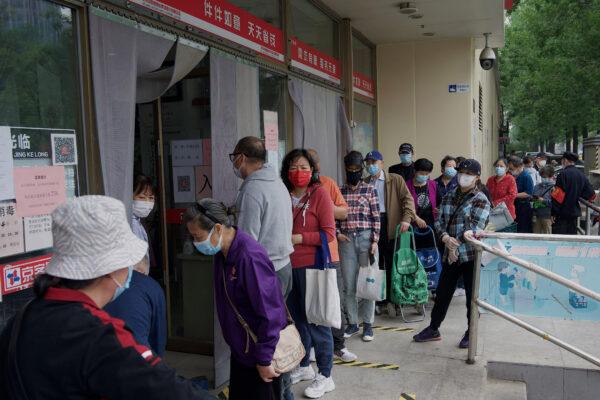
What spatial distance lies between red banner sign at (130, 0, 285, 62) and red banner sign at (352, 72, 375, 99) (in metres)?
2.64

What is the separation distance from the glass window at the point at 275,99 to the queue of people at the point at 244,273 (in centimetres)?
84

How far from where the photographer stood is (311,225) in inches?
149

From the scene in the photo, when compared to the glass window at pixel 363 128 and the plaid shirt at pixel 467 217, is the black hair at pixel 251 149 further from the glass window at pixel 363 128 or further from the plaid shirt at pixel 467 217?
the glass window at pixel 363 128

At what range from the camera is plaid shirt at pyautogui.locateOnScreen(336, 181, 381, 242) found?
4.68m

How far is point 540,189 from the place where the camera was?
8.62 meters

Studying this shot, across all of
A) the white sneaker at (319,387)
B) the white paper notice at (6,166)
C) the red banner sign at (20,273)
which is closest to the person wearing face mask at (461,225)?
the white sneaker at (319,387)

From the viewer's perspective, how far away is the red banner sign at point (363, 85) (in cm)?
781

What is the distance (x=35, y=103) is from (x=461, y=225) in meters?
3.20

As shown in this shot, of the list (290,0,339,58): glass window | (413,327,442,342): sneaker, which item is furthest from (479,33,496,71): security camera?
(413,327,442,342): sneaker

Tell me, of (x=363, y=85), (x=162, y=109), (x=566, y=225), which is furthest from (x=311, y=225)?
(x=566, y=225)

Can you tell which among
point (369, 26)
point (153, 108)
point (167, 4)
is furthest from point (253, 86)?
point (369, 26)

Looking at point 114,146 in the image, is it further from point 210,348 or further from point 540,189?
point 540,189

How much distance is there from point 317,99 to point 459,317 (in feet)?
9.06

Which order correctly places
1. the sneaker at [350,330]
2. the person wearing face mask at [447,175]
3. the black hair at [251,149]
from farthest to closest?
the person wearing face mask at [447,175] → the sneaker at [350,330] → the black hair at [251,149]
